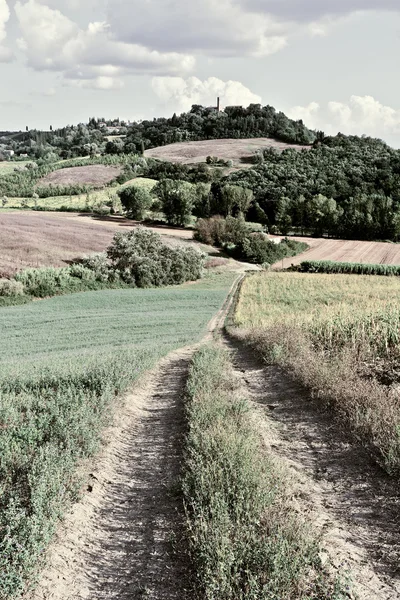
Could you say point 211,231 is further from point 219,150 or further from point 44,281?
point 219,150

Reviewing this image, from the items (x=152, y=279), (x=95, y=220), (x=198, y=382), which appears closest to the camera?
(x=198, y=382)

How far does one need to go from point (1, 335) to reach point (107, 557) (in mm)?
19496

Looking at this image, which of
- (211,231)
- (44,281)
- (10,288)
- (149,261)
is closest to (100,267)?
(149,261)

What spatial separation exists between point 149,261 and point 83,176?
6253 cm

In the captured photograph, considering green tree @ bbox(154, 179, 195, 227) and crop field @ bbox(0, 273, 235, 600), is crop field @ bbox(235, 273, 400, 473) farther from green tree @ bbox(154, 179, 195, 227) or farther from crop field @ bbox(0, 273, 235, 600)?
green tree @ bbox(154, 179, 195, 227)

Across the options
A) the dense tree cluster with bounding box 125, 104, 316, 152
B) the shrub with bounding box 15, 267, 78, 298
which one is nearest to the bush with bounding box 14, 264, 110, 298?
the shrub with bounding box 15, 267, 78, 298

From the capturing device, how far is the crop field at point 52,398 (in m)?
5.28

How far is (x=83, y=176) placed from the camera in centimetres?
9938

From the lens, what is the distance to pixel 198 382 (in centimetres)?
1149

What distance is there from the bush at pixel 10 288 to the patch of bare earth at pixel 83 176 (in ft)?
217

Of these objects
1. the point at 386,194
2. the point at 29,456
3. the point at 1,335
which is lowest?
the point at 1,335

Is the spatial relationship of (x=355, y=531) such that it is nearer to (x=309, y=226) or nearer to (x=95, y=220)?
(x=95, y=220)

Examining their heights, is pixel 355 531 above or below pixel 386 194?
below

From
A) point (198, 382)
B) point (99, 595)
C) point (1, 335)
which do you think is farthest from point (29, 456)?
point (1, 335)
